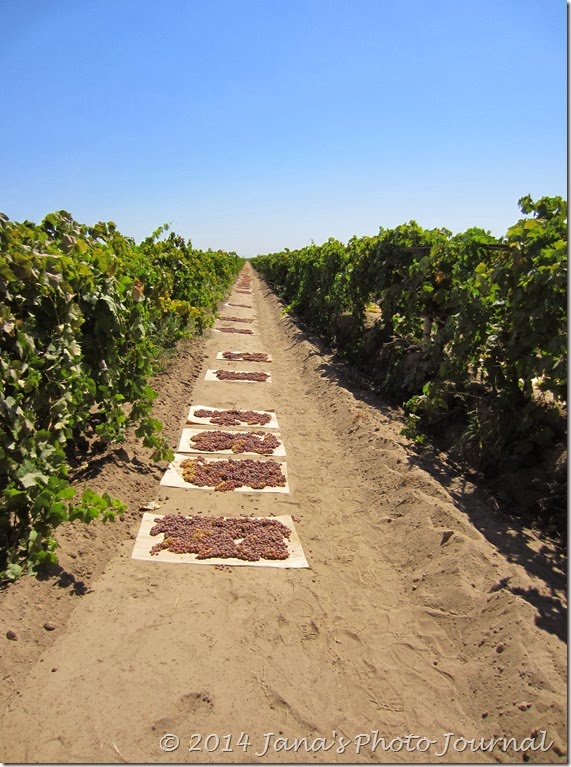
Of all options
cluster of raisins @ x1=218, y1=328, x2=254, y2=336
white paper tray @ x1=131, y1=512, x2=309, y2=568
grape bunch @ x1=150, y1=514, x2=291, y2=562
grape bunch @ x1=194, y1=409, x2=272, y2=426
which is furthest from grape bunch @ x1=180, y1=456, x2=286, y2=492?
cluster of raisins @ x1=218, y1=328, x2=254, y2=336

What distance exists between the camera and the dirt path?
2910mm

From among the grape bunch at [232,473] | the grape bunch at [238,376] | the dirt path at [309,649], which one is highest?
the grape bunch at [238,376]

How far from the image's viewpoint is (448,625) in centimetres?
390

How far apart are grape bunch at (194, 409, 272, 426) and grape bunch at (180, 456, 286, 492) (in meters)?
1.54

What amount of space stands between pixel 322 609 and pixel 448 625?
3.19 feet

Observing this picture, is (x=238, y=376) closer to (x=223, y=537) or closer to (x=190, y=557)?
(x=223, y=537)

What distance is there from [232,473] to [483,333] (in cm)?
371

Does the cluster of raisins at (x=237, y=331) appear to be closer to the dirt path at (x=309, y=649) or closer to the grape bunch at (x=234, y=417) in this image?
the grape bunch at (x=234, y=417)

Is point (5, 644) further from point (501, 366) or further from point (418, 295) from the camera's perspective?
point (418, 295)

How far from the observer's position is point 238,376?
36.7ft

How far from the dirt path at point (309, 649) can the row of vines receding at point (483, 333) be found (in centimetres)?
137

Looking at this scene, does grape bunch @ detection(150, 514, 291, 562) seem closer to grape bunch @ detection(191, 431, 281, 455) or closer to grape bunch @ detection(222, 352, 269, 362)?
grape bunch @ detection(191, 431, 281, 455)

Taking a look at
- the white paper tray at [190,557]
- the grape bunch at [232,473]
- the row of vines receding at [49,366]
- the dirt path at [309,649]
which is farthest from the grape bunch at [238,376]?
the white paper tray at [190,557]

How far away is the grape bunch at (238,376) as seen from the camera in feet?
36.0
